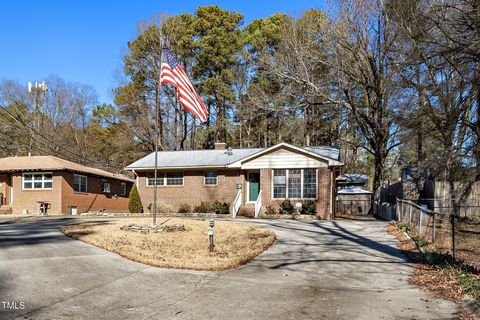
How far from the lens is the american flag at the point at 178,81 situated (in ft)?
51.8

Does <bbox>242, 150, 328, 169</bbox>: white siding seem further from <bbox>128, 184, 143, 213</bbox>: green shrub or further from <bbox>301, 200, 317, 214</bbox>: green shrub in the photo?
<bbox>128, 184, 143, 213</bbox>: green shrub

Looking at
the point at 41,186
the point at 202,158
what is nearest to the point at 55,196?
the point at 41,186

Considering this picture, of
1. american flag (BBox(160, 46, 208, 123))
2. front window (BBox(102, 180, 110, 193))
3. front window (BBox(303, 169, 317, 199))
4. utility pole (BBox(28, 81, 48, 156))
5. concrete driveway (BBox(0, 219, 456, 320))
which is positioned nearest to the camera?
concrete driveway (BBox(0, 219, 456, 320))

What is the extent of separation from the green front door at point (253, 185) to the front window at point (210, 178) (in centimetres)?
231

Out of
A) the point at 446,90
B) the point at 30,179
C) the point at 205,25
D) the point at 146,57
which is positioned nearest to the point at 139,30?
the point at 146,57

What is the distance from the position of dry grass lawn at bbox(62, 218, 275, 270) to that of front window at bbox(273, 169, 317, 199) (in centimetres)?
1019

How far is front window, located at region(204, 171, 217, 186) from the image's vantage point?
2917 centimetres

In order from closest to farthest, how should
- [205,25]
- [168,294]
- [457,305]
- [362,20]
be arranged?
1. [457,305]
2. [168,294]
3. [362,20]
4. [205,25]

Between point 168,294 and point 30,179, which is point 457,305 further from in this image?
point 30,179

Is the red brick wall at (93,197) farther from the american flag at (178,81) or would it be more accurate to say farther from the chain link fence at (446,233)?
the chain link fence at (446,233)

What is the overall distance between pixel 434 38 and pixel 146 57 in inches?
1437

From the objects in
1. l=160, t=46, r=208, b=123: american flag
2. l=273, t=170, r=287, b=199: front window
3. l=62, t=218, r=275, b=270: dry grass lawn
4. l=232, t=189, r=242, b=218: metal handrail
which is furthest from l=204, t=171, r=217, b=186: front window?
l=62, t=218, r=275, b=270: dry grass lawn

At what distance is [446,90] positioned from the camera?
65.5 feet

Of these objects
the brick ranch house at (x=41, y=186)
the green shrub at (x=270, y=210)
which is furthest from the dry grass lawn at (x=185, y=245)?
the brick ranch house at (x=41, y=186)
